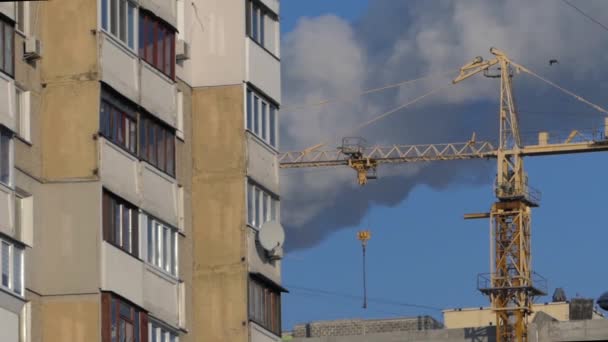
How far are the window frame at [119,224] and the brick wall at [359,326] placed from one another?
85646mm

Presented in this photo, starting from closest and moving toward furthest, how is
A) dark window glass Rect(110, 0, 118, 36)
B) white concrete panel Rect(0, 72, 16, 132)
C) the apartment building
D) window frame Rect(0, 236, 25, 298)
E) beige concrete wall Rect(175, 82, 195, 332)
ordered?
window frame Rect(0, 236, 25, 298) → white concrete panel Rect(0, 72, 16, 132) → the apartment building → dark window glass Rect(110, 0, 118, 36) → beige concrete wall Rect(175, 82, 195, 332)

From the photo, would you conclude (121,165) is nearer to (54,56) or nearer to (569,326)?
(54,56)

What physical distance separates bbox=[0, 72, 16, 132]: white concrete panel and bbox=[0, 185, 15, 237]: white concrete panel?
155 centimetres

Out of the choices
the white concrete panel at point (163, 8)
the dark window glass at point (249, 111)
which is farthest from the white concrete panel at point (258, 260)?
the white concrete panel at point (163, 8)

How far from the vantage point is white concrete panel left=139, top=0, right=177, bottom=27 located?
171 feet

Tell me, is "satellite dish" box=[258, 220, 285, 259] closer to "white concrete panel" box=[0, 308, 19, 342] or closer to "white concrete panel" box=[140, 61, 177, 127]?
"white concrete panel" box=[140, 61, 177, 127]

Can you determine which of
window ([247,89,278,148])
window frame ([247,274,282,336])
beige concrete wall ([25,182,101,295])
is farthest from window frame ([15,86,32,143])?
→ window frame ([247,274,282,336])

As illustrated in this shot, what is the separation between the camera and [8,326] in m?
45.6

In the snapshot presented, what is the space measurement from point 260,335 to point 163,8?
900cm

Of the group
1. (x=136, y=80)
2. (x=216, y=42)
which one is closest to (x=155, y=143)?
(x=136, y=80)

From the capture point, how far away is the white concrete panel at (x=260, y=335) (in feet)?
177

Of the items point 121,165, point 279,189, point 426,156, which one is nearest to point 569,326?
point 426,156

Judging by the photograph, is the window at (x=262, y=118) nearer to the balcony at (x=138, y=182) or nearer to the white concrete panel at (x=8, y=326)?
the balcony at (x=138, y=182)

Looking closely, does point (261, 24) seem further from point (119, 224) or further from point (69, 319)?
point (69, 319)
